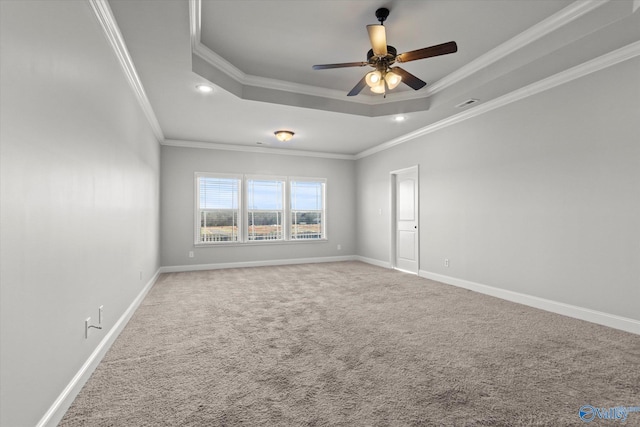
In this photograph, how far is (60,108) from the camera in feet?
5.65

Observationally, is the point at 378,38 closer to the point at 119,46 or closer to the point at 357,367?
the point at 119,46

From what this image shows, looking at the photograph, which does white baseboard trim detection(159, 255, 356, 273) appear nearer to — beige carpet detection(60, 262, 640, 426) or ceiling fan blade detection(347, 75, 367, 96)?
beige carpet detection(60, 262, 640, 426)

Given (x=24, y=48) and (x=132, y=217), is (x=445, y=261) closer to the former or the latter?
(x=132, y=217)

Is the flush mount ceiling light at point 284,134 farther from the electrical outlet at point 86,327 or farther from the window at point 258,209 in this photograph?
the electrical outlet at point 86,327

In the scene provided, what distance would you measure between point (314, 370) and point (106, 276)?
73.8 inches

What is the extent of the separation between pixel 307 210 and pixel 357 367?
216 inches

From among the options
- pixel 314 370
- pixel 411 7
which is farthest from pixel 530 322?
pixel 411 7

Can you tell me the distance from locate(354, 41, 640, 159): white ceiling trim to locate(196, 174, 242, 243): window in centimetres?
402

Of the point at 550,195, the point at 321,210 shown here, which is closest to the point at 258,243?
the point at 321,210

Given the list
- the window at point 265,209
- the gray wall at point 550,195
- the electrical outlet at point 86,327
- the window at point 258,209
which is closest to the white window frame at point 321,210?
the window at point 258,209

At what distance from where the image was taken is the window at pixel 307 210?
7473mm

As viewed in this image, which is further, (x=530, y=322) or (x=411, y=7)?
(x=530, y=322)

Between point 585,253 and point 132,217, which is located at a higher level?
point 132,217

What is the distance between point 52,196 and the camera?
64.0 inches
